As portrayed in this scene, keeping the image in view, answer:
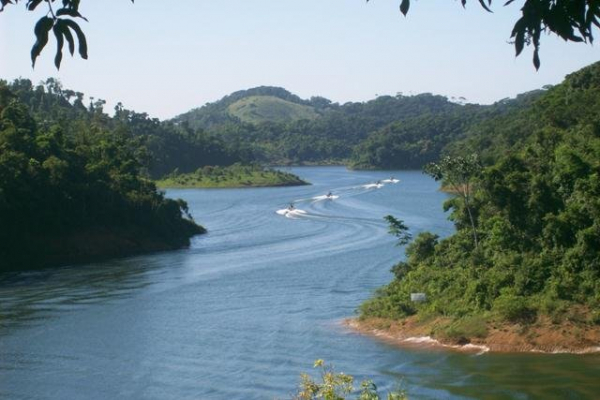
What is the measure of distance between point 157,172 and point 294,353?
362ft

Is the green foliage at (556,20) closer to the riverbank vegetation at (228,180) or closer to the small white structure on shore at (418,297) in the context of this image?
the small white structure on shore at (418,297)

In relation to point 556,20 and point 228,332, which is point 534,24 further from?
point 228,332

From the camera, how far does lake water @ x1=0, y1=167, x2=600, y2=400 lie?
2653 cm

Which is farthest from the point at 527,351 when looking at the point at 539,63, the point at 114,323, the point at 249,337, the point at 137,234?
the point at 137,234

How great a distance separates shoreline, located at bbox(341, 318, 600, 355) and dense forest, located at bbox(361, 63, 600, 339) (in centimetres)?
50

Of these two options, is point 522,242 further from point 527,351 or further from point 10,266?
point 10,266

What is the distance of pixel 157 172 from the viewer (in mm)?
138125

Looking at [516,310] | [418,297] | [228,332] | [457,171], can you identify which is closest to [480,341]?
[516,310]

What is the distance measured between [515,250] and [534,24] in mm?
30345

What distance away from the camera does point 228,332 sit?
113 feet

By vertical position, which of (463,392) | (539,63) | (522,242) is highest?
(539,63)

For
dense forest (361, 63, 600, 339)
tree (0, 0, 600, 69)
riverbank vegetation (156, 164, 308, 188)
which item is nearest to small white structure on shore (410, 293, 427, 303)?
dense forest (361, 63, 600, 339)

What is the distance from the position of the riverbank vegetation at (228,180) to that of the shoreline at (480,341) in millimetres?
88016

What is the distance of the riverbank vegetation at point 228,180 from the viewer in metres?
122
